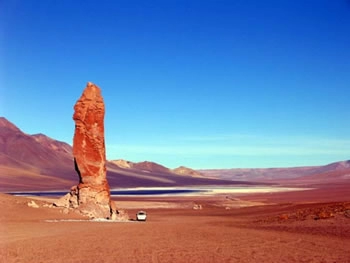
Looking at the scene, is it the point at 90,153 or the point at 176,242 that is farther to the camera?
the point at 90,153

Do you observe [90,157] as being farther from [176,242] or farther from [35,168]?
[35,168]

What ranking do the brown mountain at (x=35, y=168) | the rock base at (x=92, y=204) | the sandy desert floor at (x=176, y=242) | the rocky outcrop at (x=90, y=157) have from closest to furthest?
the sandy desert floor at (x=176, y=242) → the rock base at (x=92, y=204) → the rocky outcrop at (x=90, y=157) → the brown mountain at (x=35, y=168)

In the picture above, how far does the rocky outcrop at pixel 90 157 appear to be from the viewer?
31.6 m

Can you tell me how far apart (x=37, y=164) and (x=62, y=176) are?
18.7m

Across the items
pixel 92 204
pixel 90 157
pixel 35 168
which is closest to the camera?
pixel 92 204

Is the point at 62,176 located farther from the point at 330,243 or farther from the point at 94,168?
the point at 330,243

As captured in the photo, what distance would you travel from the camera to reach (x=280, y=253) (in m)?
16.2

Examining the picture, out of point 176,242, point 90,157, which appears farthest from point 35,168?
point 176,242

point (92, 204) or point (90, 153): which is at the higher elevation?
point (90, 153)

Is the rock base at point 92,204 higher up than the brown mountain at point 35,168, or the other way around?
the brown mountain at point 35,168

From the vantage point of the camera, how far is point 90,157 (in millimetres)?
32000

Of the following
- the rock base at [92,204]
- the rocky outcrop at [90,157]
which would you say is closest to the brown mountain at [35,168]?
the rock base at [92,204]

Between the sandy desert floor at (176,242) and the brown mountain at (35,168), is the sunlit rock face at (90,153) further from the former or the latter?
the brown mountain at (35,168)

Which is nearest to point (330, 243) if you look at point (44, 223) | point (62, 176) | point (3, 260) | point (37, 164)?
point (3, 260)
